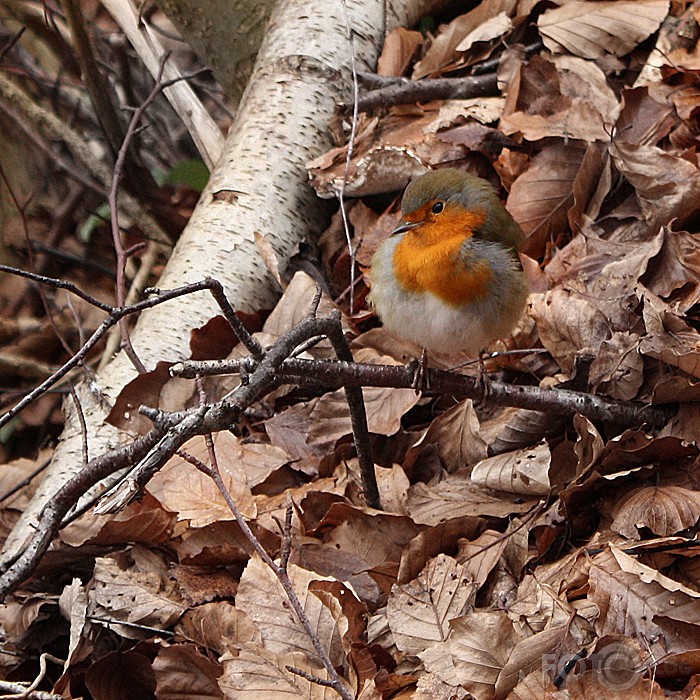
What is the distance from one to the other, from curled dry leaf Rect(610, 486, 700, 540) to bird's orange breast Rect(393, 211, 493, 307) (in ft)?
2.24

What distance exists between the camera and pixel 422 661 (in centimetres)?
196

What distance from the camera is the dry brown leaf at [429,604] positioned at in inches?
81.5

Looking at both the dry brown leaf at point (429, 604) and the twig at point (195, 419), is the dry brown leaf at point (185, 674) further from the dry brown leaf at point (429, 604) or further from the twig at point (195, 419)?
the twig at point (195, 419)

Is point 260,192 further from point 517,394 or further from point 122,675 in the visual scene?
point 122,675

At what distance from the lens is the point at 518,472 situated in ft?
7.86

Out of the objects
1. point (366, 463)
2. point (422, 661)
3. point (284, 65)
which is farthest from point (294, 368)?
point (284, 65)

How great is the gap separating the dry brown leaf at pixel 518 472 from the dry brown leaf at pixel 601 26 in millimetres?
1920

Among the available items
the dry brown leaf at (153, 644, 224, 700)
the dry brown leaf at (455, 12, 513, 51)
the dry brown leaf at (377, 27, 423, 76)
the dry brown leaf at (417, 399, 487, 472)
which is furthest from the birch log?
the dry brown leaf at (417, 399, 487, 472)

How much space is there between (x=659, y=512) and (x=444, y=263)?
0.87 meters

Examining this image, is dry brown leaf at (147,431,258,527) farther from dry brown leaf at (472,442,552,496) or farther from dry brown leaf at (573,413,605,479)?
dry brown leaf at (573,413,605,479)

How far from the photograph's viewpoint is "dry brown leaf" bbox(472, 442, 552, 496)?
235cm

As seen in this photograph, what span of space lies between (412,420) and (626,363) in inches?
29.1

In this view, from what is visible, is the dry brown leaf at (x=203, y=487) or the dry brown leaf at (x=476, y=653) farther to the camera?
the dry brown leaf at (x=203, y=487)

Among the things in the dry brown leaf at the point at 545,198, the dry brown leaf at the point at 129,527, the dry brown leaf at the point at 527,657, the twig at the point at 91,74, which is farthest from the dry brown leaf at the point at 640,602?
the twig at the point at 91,74
